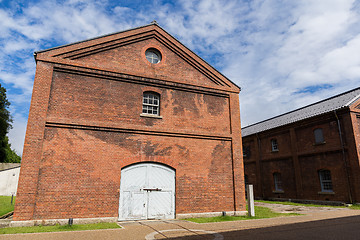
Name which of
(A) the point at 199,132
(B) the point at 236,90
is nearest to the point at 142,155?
(A) the point at 199,132

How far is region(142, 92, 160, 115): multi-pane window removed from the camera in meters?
12.0

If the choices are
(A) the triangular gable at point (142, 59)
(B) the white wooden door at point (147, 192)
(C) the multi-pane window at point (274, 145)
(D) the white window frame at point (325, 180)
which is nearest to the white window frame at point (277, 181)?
(C) the multi-pane window at point (274, 145)

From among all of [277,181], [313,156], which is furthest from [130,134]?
[277,181]

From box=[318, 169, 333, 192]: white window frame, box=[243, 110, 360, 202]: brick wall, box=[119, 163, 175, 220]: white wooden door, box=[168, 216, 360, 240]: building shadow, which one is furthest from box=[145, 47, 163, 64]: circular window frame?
box=[318, 169, 333, 192]: white window frame

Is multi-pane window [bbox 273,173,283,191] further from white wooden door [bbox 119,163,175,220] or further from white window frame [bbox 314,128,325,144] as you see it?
white wooden door [bbox 119,163,175,220]

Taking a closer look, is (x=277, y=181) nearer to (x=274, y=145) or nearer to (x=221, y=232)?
(x=274, y=145)

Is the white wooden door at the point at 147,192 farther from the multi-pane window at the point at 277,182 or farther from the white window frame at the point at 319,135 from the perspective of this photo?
the multi-pane window at the point at 277,182

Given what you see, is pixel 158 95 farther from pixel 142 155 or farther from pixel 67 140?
pixel 67 140

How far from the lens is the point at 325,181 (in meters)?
18.1

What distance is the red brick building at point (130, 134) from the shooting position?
9719 mm

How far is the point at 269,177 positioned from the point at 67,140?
62.4 feet

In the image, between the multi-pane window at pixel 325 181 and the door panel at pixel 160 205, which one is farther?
the multi-pane window at pixel 325 181

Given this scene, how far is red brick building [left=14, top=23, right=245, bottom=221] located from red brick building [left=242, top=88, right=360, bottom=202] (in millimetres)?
9207

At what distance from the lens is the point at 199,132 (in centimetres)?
1248
